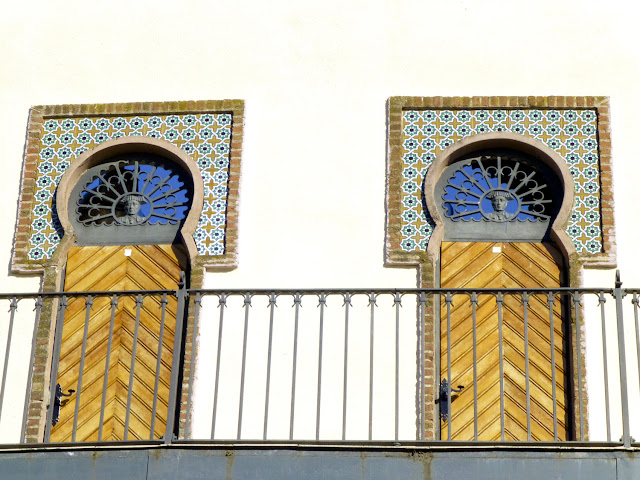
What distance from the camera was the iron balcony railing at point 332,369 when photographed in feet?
34.9

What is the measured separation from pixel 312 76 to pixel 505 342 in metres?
2.63

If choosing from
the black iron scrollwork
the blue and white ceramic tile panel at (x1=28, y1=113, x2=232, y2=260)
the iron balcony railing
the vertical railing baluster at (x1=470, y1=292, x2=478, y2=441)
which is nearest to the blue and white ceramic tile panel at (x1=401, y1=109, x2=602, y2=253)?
the black iron scrollwork

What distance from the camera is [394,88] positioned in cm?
1174

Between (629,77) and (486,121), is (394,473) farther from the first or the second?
(629,77)

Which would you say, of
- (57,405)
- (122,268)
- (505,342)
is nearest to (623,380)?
(505,342)

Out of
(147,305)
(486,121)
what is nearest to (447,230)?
(486,121)

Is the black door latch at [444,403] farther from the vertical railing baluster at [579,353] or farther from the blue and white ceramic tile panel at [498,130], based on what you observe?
the blue and white ceramic tile panel at [498,130]

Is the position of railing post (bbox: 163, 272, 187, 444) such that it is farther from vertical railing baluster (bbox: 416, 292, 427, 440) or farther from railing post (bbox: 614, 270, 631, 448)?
railing post (bbox: 614, 270, 631, 448)

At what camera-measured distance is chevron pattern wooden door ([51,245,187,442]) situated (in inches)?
428

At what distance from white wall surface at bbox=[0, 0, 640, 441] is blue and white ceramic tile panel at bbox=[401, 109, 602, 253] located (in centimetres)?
18

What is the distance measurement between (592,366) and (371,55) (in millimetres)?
3011

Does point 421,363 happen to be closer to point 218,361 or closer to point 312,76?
point 218,361

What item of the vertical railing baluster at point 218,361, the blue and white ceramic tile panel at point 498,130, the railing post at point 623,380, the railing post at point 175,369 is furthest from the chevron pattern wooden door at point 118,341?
the railing post at point 623,380

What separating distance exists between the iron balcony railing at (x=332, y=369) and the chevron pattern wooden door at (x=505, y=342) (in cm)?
1
